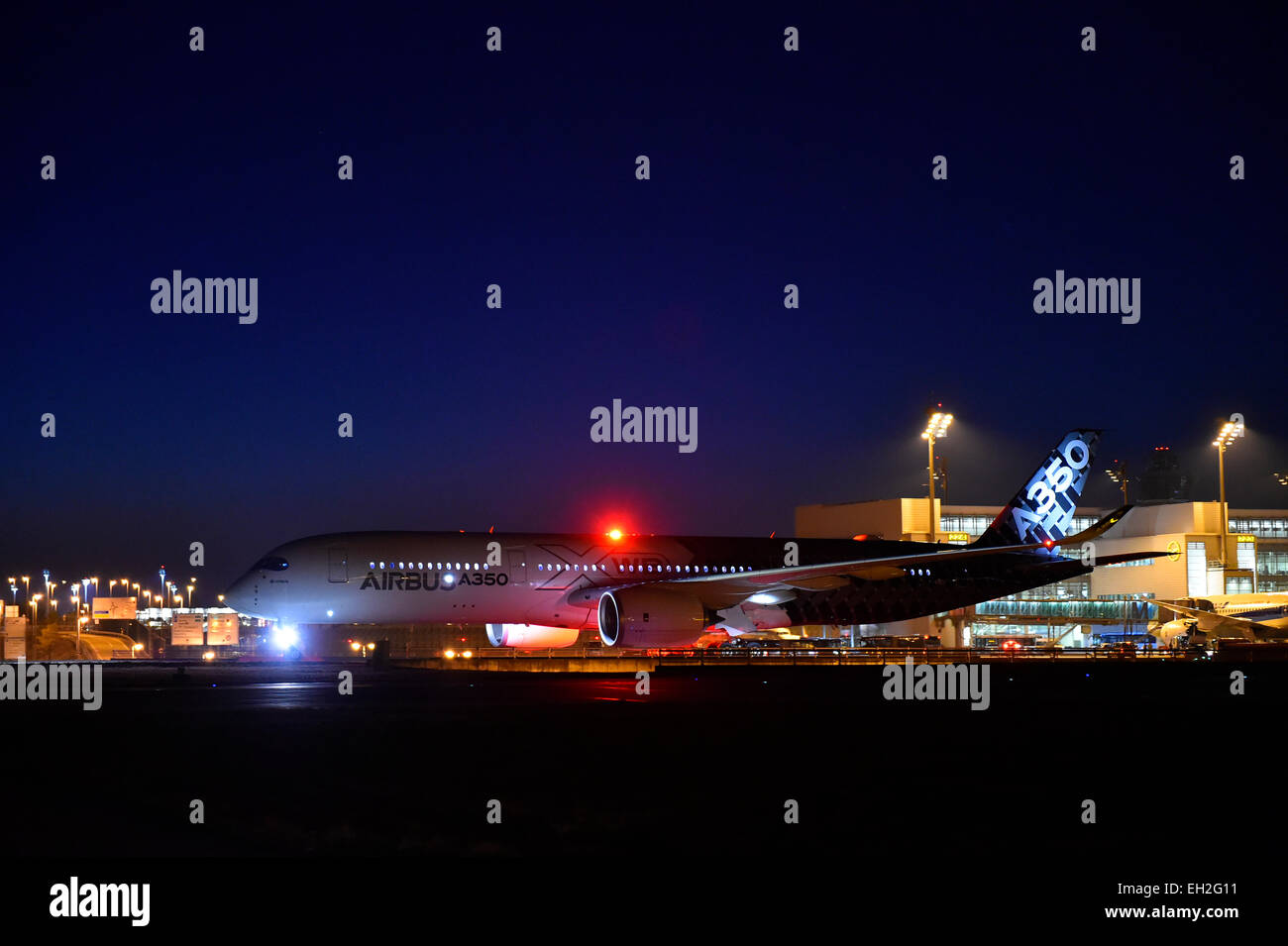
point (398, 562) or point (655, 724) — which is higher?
point (398, 562)

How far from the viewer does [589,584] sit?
126 feet

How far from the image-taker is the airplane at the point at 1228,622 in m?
63.0

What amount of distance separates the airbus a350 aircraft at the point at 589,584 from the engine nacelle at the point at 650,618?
0.13 feet

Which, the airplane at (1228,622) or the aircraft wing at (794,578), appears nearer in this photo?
the aircraft wing at (794,578)

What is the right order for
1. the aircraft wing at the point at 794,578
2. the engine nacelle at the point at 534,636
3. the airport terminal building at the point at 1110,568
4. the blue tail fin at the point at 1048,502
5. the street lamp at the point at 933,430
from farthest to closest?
the airport terminal building at the point at 1110,568, the street lamp at the point at 933,430, the blue tail fin at the point at 1048,502, the engine nacelle at the point at 534,636, the aircraft wing at the point at 794,578

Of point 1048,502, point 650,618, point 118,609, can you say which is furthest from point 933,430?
point 118,609

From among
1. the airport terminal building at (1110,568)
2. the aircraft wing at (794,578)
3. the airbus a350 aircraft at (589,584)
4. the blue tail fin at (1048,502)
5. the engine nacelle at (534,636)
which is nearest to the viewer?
the airbus a350 aircraft at (589,584)

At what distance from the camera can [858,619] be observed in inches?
1671

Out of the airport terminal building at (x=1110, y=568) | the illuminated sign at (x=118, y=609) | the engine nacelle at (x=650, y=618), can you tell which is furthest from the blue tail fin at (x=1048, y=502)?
the illuminated sign at (x=118, y=609)

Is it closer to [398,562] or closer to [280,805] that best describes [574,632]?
[398,562]

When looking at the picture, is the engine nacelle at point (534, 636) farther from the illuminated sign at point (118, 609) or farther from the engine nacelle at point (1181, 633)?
the illuminated sign at point (118, 609)

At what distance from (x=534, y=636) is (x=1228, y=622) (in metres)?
42.7

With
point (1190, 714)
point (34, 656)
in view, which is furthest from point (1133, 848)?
point (34, 656)
